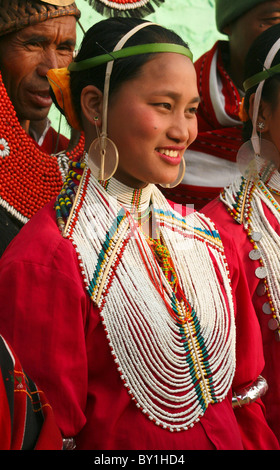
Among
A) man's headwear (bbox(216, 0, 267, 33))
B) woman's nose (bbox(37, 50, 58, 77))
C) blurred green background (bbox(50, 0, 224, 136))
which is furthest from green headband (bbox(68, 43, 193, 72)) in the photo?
blurred green background (bbox(50, 0, 224, 136))

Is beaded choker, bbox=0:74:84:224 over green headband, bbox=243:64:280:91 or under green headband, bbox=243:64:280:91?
under

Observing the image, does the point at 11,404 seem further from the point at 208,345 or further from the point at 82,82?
the point at 82,82

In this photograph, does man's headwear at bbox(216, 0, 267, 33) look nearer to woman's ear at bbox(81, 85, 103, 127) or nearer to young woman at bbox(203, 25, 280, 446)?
young woman at bbox(203, 25, 280, 446)

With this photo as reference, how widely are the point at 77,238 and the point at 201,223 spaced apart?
517 millimetres

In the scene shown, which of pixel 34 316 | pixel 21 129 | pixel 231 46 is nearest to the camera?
pixel 34 316

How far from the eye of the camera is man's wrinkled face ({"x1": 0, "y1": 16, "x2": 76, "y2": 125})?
3.03 m

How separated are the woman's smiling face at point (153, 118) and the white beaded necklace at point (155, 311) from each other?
4.3 inches

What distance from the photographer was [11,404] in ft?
5.32

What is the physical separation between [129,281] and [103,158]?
0.35 metres

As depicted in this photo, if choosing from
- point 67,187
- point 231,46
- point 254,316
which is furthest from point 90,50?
point 231,46

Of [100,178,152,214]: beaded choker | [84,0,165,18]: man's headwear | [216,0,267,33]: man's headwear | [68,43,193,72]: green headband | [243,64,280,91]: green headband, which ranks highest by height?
[216,0,267,33]: man's headwear

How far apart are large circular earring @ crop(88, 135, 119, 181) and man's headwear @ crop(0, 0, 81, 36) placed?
0.93 m

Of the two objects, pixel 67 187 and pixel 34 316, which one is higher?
pixel 67 187

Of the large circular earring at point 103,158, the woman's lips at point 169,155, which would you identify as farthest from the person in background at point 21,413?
the woman's lips at point 169,155
